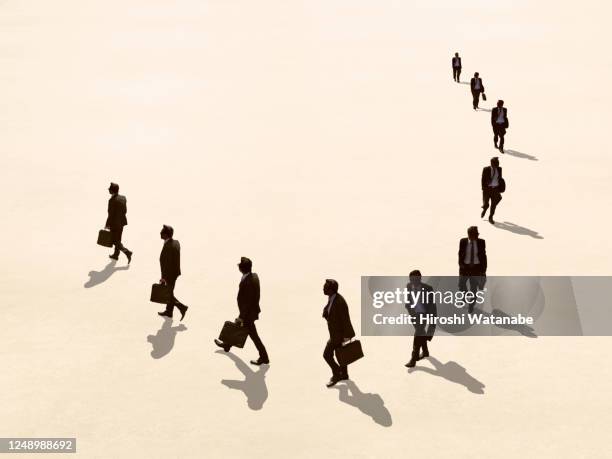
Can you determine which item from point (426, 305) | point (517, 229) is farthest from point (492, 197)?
point (426, 305)

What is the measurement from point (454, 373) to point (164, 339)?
14.0 feet

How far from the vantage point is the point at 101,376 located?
1088 centimetres

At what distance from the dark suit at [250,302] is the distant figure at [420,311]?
204cm

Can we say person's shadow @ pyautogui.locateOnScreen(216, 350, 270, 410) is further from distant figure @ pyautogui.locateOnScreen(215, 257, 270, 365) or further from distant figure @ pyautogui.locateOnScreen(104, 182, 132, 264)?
distant figure @ pyautogui.locateOnScreen(104, 182, 132, 264)

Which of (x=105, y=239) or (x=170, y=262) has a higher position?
(x=105, y=239)

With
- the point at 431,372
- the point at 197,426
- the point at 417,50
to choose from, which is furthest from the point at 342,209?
the point at 417,50

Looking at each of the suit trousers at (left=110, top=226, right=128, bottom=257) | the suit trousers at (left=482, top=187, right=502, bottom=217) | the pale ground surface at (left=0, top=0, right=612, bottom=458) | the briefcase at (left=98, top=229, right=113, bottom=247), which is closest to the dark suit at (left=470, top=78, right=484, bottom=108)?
the pale ground surface at (left=0, top=0, right=612, bottom=458)

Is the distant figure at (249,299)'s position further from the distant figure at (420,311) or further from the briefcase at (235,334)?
the distant figure at (420,311)

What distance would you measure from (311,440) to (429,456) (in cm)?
136

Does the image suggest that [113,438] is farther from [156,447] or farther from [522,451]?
[522,451]

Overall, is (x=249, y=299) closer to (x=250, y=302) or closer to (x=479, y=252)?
(x=250, y=302)

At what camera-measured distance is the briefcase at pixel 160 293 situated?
12297 mm

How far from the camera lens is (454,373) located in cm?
1079

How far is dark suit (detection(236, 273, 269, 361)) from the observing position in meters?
10.8
